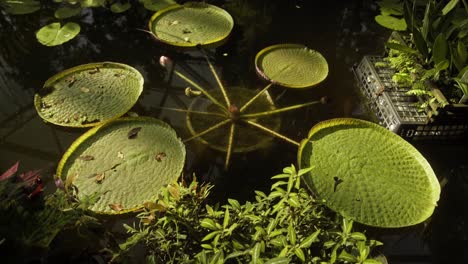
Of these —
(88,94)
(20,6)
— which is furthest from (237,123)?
(20,6)

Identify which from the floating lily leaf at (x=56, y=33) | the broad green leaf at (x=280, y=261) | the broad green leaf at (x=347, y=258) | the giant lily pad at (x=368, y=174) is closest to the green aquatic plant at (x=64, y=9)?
the floating lily leaf at (x=56, y=33)

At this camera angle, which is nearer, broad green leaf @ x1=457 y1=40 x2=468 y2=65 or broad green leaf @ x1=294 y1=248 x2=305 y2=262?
broad green leaf @ x1=294 y1=248 x2=305 y2=262

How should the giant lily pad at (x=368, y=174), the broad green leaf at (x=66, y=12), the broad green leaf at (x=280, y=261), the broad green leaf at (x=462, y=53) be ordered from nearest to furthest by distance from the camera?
the broad green leaf at (x=280, y=261) → the giant lily pad at (x=368, y=174) → the broad green leaf at (x=462, y=53) → the broad green leaf at (x=66, y=12)

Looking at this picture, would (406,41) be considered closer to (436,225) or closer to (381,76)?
(381,76)

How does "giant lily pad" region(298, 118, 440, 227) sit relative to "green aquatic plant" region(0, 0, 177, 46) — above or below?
below

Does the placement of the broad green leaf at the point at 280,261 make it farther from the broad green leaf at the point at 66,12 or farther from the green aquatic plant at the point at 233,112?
the broad green leaf at the point at 66,12

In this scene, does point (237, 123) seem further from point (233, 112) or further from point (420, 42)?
point (420, 42)

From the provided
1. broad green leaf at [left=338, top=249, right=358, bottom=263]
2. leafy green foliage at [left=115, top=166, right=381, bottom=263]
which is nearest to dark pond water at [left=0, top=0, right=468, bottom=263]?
leafy green foliage at [left=115, top=166, right=381, bottom=263]

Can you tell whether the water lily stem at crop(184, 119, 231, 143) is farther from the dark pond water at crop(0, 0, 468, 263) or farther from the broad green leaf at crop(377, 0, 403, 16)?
the broad green leaf at crop(377, 0, 403, 16)
